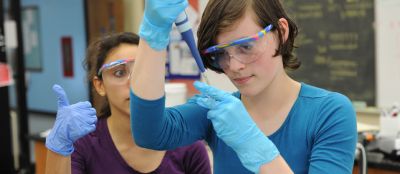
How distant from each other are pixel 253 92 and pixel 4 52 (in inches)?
133

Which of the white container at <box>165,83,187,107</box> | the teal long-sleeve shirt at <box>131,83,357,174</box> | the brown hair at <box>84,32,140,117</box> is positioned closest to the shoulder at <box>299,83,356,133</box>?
the teal long-sleeve shirt at <box>131,83,357,174</box>

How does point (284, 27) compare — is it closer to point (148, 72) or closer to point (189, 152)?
point (148, 72)

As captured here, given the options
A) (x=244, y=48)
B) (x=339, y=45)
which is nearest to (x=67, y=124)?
(x=244, y=48)

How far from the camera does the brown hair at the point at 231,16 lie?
99 cm

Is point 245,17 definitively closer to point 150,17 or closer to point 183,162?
point 150,17

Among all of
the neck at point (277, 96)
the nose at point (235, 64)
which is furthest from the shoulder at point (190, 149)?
the nose at point (235, 64)

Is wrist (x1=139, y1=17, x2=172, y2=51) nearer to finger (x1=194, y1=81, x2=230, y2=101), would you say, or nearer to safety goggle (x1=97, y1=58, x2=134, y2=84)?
finger (x1=194, y1=81, x2=230, y2=101)

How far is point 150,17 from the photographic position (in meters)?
0.92

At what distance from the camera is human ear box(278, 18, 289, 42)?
3.42 ft

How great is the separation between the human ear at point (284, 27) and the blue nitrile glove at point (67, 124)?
61 cm

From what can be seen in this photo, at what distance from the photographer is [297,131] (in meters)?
1.04

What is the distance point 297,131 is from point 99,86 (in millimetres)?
858

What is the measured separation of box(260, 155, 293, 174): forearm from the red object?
13.5 feet

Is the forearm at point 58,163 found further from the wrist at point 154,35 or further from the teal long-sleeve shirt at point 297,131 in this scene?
the wrist at point 154,35
